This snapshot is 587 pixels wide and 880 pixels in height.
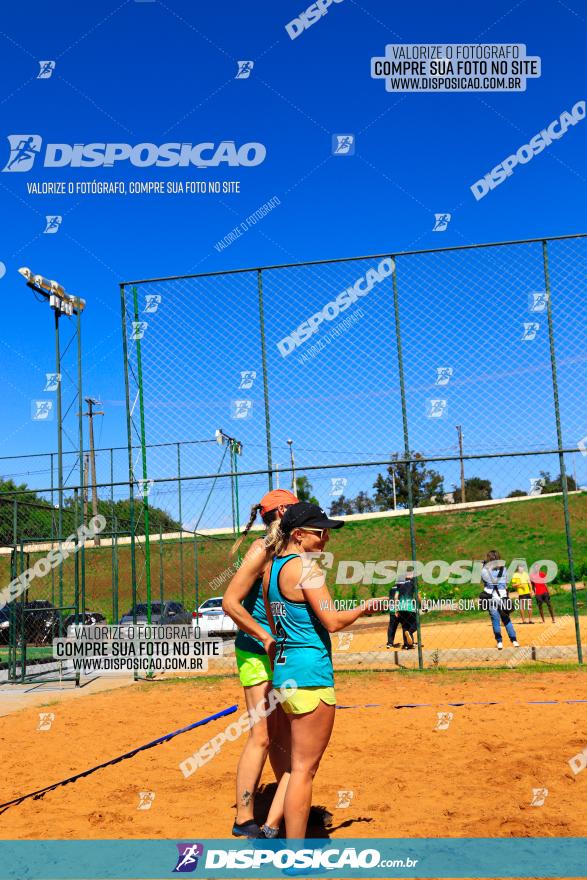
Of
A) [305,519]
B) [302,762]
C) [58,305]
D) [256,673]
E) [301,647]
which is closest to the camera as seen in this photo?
[302,762]

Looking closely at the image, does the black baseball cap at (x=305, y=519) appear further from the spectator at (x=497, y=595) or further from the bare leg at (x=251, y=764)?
the spectator at (x=497, y=595)

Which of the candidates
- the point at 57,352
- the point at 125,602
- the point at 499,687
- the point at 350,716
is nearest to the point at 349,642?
the point at 499,687

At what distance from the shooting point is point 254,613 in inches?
187

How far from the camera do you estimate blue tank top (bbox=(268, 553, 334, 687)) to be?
12.4ft

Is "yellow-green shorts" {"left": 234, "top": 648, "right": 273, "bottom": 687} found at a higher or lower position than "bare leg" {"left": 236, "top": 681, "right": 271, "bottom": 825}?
higher

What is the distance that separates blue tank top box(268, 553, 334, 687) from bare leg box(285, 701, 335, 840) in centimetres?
14

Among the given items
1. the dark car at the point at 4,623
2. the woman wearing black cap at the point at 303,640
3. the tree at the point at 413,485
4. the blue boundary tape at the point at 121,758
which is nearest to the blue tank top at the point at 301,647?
the woman wearing black cap at the point at 303,640

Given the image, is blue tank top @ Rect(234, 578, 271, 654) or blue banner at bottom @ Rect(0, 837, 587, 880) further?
blue tank top @ Rect(234, 578, 271, 654)

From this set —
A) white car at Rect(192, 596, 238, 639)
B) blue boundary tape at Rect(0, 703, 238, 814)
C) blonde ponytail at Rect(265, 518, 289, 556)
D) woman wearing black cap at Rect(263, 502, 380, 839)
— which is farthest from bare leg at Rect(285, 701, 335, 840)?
white car at Rect(192, 596, 238, 639)

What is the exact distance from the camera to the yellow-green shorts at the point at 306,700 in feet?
12.2

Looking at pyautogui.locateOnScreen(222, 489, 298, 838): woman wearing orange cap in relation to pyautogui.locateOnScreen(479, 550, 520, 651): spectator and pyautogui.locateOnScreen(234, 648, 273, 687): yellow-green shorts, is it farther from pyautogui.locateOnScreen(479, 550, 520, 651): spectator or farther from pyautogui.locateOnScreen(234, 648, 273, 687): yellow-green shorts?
pyautogui.locateOnScreen(479, 550, 520, 651): spectator

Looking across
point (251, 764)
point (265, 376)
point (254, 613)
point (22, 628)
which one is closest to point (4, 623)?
point (22, 628)

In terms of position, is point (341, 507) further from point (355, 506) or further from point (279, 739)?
point (279, 739)

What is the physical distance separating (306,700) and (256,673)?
0.98 m
